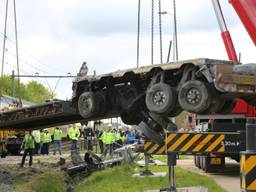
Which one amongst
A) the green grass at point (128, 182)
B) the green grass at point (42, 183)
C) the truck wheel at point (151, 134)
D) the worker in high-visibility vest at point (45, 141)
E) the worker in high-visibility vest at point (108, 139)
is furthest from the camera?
the worker in high-visibility vest at point (45, 141)

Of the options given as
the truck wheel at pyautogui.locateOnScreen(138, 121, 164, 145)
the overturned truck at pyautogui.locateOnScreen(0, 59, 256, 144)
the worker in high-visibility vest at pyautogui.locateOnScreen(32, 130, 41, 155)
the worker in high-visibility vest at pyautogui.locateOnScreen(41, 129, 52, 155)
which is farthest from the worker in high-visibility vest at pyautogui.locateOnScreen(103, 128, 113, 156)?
the truck wheel at pyautogui.locateOnScreen(138, 121, 164, 145)

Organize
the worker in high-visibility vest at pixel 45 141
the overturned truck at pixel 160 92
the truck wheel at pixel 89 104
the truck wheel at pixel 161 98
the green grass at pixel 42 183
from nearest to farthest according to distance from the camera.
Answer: the overturned truck at pixel 160 92 → the truck wheel at pixel 161 98 → the truck wheel at pixel 89 104 → the green grass at pixel 42 183 → the worker in high-visibility vest at pixel 45 141

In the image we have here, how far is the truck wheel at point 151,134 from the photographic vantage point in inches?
411

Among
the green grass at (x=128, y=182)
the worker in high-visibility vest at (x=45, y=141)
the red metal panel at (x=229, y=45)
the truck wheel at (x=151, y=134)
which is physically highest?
the red metal panel at (x=229, y=45)

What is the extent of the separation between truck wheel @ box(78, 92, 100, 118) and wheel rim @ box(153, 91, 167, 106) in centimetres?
204

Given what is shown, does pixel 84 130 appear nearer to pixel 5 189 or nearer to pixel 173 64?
pixel 5 189

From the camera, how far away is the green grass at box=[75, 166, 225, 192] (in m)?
13.0

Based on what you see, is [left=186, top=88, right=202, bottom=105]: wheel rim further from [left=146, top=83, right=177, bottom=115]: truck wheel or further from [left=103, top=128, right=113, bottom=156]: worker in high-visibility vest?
[left=103, top=128, right=113, bottom=156]: worker in high-visibility vest

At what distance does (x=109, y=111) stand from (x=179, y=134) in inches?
181

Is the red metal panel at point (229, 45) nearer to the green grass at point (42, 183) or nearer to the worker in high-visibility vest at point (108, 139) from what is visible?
the green grass at point (42, 183)

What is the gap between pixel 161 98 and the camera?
10023 millimetres

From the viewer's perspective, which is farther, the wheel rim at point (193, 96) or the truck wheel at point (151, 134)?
the truck wheel at point (151, 134)

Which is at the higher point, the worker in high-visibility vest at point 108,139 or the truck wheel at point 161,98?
the truck wheel at point 161,98

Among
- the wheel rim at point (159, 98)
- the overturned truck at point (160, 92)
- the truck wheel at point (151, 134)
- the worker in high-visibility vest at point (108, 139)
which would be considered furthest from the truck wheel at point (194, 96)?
the worker in high-visibility vest at point (108, 139)
